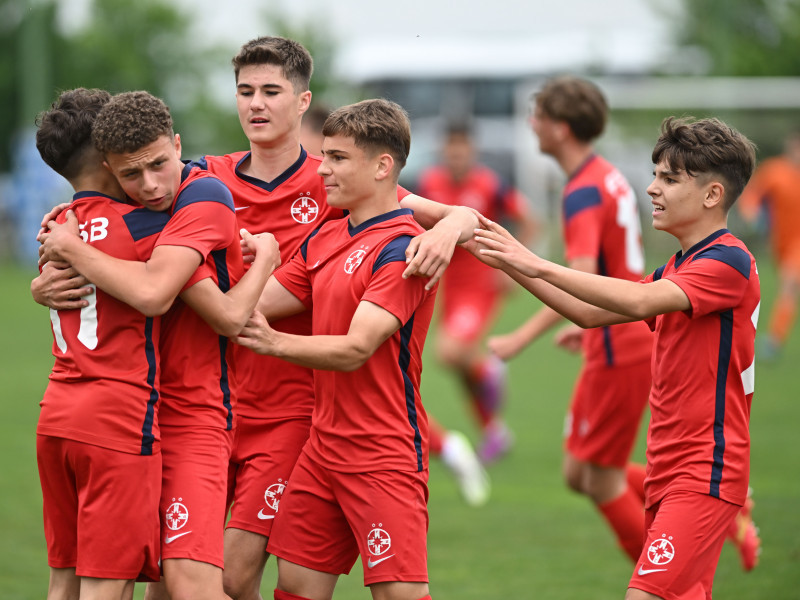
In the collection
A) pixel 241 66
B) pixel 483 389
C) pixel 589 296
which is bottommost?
pixel 483 389

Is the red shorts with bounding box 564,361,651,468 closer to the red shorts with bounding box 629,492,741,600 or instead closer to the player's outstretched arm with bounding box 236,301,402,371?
the red shorts with bounding box 629,492,741,600

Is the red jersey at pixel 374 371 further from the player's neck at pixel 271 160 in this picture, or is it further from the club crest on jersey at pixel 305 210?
the player's neck at pixel 271 160

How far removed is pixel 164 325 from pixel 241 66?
1.18 metres

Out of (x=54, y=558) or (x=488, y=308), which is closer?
(x=54, y=558)

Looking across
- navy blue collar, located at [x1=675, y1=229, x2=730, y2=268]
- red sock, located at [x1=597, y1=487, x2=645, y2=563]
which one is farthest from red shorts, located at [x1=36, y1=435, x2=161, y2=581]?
red sock, located at [x1=597, y1=487, x2=645, y2=563]

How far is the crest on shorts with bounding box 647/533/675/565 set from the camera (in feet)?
12.0

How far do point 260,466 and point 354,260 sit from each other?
0.93 m

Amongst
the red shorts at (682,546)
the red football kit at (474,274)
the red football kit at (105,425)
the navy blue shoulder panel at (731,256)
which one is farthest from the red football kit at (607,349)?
the red football kit at (474,274)

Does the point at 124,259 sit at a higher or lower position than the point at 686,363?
higher

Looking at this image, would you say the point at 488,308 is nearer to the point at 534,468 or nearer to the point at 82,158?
the point at 534,468

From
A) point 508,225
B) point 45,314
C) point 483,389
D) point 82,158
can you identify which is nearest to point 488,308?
point 483,389

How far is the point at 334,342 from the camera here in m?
3.57

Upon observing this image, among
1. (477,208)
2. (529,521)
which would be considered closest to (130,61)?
(477,208)

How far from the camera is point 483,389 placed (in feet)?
30.6
